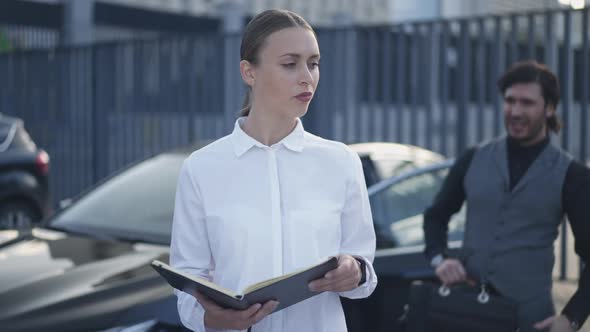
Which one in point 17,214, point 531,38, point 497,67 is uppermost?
point 531,38

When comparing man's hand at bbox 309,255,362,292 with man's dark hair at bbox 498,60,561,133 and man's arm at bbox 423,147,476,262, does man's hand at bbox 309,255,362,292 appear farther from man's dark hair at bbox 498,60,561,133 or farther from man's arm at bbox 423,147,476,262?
man's dark hair at bbox 498,60,561,133

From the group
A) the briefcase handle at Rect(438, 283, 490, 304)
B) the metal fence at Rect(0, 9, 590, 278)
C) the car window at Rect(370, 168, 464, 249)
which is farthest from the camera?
the metal fence at Rect(0, 9, 590, 278)

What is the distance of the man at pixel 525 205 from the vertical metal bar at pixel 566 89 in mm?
2976

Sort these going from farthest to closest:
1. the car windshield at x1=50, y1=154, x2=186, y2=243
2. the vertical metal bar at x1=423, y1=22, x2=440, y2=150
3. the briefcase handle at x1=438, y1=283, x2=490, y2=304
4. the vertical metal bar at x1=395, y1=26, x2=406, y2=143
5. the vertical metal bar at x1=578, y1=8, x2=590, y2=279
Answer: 1. the vertical metal bar at x1=395, y1=26, x2=406, y2=143
2. the vertical metal bar at x1=423, y1=22, x2=440, y2=150
3. the vertical metal bar at x1=578, y1=8, x2=590, y2=279
4. the car windshield at x1=50, y1=154, x2=186, y2=243
5. the briefcase handle at x1=438, y1=283, x2=490, y2=304

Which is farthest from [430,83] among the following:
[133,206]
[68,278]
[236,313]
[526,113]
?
[236,313]

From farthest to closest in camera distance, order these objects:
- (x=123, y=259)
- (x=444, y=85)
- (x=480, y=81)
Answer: (x=444, y=85)
(x=480, y=81)
(x=123, y=259)

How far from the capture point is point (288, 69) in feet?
6.23

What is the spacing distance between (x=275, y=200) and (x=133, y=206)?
88.1 inches

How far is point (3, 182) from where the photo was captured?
7.39 meters

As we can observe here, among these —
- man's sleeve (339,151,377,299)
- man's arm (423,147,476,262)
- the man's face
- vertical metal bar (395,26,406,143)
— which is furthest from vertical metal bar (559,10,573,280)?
man's sleeve (339,151,377,299)

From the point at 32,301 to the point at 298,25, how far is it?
157 centimetres

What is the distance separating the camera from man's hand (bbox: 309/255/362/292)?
178 cm

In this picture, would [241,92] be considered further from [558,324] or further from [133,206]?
[558,324]

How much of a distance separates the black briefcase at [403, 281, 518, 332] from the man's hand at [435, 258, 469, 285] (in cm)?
3
